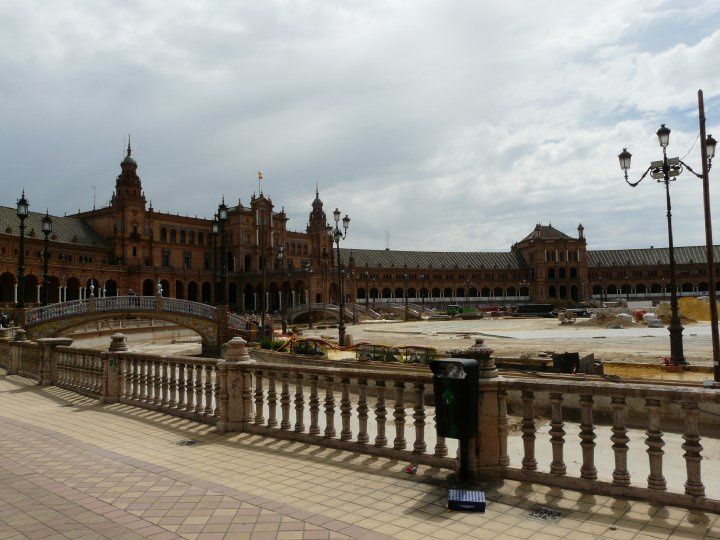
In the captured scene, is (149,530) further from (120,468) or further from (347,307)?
(347,307)

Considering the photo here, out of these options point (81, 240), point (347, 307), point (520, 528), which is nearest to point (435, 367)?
point (520, 528)

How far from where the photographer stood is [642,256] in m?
131

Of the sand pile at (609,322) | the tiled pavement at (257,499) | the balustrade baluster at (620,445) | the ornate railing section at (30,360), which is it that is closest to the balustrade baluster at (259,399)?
the tiled pavement at (257,499)

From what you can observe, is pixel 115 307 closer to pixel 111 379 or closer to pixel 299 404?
pixel 111 379

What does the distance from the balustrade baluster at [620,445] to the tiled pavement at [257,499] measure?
247 millimetres

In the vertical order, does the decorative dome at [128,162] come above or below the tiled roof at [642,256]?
above

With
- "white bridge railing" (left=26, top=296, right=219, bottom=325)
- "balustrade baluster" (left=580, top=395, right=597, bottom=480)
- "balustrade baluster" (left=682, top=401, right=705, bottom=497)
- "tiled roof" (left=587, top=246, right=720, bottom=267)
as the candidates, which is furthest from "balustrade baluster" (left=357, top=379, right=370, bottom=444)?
"tiled roof" (left=587, top=246, right=720, bottom=267)

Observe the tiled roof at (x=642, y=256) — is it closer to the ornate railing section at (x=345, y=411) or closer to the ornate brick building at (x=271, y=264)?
the ornate brick building at (x=271, y=264)

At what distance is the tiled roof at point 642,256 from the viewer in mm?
125250

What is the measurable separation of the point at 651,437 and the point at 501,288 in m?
130

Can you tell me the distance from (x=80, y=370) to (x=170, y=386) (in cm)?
502

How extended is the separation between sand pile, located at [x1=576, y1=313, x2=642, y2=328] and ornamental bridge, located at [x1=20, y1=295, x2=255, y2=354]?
29.6 metres

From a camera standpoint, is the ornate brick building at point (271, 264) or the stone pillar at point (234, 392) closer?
the stone pillar at point (234, 392)

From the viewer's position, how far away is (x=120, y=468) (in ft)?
23.0
